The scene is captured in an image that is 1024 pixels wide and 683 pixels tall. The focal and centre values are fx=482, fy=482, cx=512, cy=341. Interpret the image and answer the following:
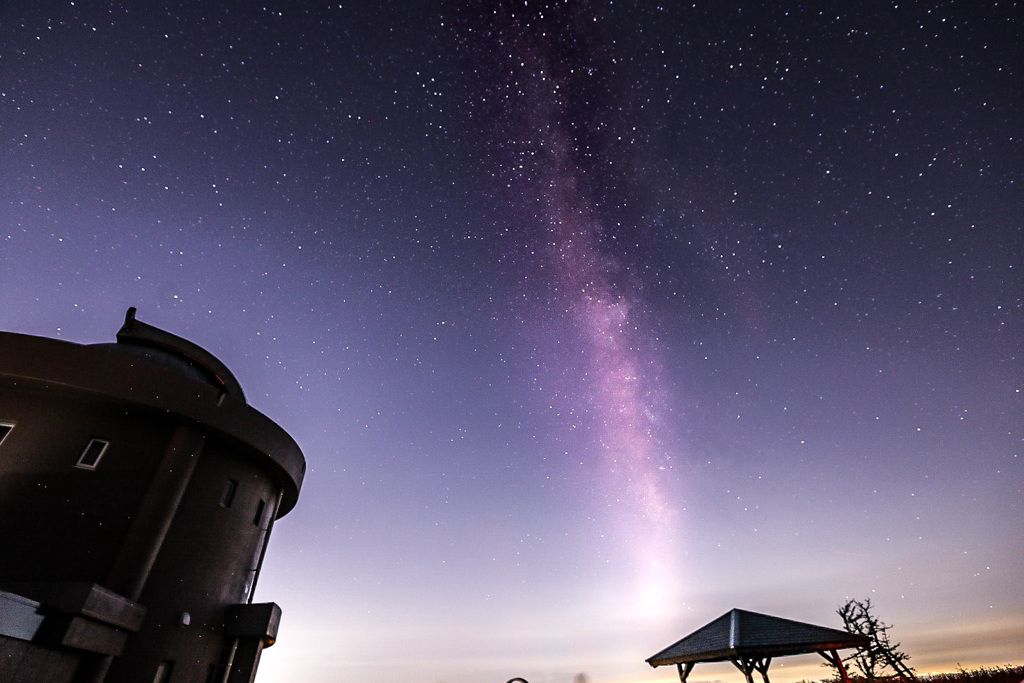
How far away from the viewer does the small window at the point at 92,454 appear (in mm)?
13453

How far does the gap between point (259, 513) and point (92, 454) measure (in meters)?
5.67

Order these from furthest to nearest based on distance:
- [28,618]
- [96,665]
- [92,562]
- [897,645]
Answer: [897,645], [92,562], [96,665], [28,618]

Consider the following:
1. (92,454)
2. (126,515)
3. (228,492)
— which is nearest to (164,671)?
(126,515)

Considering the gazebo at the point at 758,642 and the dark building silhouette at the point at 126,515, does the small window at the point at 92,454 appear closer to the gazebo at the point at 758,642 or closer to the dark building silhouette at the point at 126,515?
the dark building silhouette at the point at 126,515

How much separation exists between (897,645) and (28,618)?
162 feet

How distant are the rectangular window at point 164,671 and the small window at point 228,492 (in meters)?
4.33

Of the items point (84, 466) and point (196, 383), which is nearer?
point (84, 466)

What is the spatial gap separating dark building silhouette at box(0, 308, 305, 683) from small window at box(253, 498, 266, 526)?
51 cm

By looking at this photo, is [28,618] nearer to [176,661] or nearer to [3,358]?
[176,661]

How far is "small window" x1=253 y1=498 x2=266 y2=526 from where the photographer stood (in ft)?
57.2

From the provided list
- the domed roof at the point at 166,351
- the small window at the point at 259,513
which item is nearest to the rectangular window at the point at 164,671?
the small window at the point at 259,513

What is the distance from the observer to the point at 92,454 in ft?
45.1

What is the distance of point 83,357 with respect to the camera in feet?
45.0

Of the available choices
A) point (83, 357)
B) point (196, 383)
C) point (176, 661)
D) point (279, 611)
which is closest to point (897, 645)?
point (279, 611)
